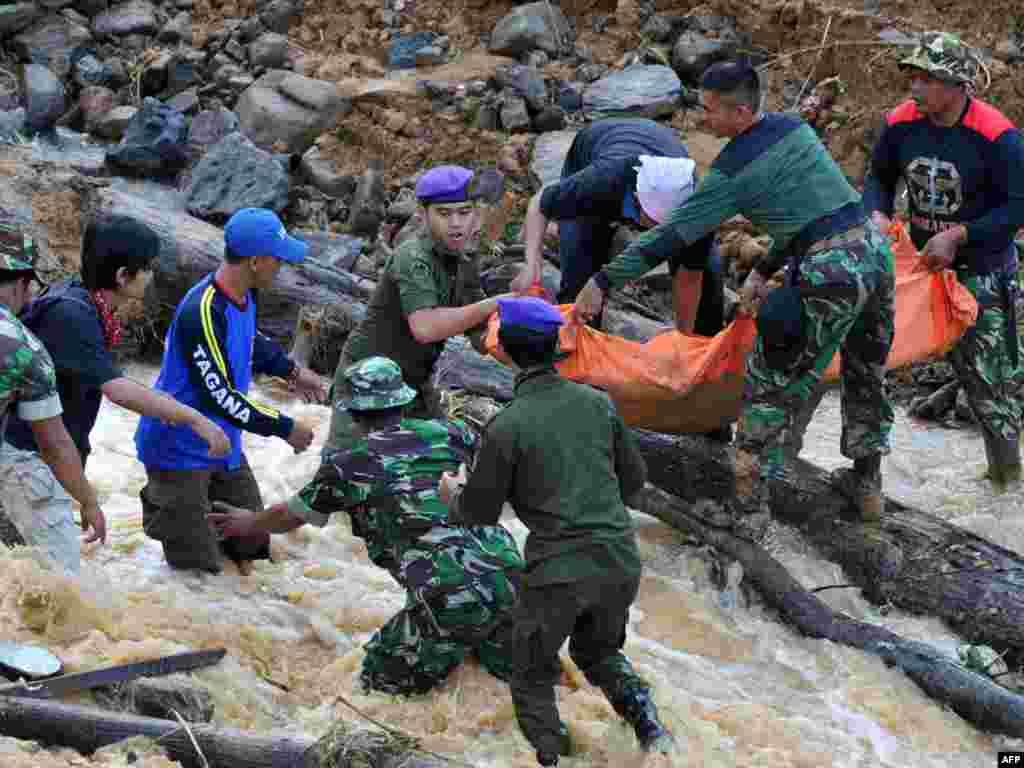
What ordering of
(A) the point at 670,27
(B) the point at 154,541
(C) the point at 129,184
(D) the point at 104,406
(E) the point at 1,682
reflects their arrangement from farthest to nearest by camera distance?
(A) the point at 670,27 < (C) the point at 129,184 < (D) the point at 104,406 < (B) the point at 154,541 < (E) the point at 1,682

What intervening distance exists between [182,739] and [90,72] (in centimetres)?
935

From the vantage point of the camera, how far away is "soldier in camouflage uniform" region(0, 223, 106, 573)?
421 cm

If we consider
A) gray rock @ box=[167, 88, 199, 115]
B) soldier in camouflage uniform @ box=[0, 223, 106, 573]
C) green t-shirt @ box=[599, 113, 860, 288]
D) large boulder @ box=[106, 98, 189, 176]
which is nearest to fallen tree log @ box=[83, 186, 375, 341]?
large boulder @ box=[106, 98, 189, 176]

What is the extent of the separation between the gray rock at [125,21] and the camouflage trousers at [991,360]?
851 cm

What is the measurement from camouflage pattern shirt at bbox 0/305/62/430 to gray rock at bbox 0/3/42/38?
29.7ft

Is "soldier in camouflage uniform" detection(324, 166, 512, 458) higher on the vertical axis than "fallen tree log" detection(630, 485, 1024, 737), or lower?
higher

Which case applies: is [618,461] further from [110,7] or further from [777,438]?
[110,7]

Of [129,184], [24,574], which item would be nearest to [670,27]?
[129,184]

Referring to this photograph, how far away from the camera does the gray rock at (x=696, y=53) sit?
11508 millimetres

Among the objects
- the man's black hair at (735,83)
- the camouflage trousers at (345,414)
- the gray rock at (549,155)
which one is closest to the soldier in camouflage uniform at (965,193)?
the man's black hair at (735,83)

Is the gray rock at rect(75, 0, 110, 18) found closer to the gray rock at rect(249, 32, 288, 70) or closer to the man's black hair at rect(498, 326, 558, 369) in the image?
the gray rock at rect(249, 32, 288, 70)

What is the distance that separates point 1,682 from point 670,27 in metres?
9.21

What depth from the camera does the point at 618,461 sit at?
4426 millimetres

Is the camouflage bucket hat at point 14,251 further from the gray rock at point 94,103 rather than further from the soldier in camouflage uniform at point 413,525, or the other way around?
the gray rock at point 94,103
